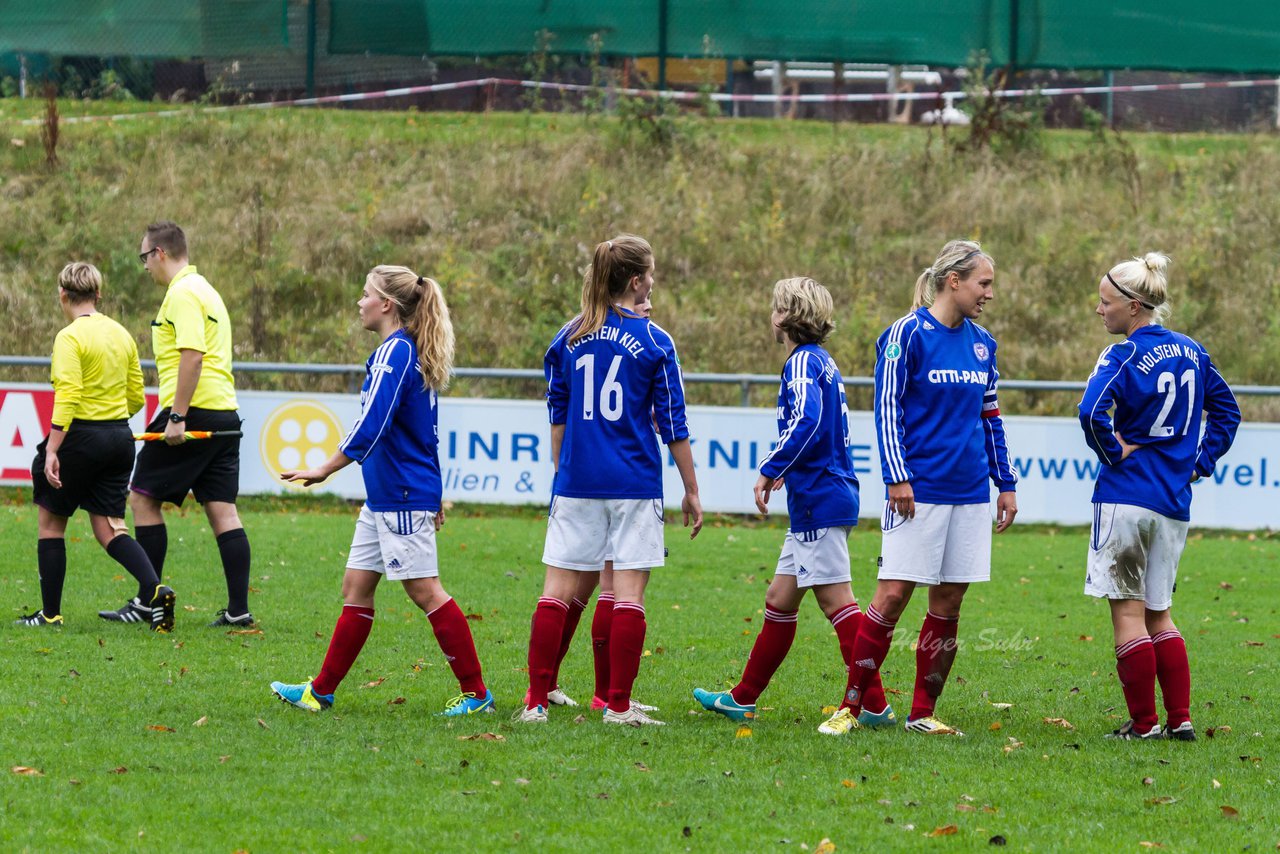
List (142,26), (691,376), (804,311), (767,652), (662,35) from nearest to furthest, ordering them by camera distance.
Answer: (804,311) → (767,652) → (691,376) → (662,35) → (142,26)

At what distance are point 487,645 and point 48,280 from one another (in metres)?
13.1

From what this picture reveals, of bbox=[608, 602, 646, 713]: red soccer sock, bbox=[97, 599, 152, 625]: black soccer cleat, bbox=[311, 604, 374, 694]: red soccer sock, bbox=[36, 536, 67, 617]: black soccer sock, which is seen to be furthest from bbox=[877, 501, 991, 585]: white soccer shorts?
bbox=[36, 536, 67, 617]: black soccer sock

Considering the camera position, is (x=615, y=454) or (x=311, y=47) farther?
(x=311, y=47)

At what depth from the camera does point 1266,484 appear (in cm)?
1437

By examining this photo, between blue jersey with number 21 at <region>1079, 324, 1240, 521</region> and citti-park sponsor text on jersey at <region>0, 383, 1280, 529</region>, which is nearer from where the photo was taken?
blue jersey with number 21 at <region>1079, 324, 1240, 521</region>

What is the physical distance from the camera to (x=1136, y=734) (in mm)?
6238

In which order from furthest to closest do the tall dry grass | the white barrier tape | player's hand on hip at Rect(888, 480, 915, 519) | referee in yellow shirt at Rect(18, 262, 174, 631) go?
the white barrier tape < the tall dry grass < referee in yellow shirt at Rect(18, 262, 174, 631) < player's hand on hip at Rect(888, 480, 915, 519)

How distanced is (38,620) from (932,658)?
195 inches

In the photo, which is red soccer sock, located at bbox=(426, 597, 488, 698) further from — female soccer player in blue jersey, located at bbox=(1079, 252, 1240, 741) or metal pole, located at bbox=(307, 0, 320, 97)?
metal pole, located at bbox=(307, 0, 320, 97)

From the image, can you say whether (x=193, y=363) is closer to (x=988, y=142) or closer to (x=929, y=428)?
(x=929, y=428)

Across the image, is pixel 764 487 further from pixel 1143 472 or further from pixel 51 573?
pixel 51 573

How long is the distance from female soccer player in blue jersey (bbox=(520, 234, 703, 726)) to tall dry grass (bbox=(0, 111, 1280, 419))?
11.6 meters

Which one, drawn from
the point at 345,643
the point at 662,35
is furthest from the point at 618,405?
the point at 662,35

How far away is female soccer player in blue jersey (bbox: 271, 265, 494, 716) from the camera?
619cm
